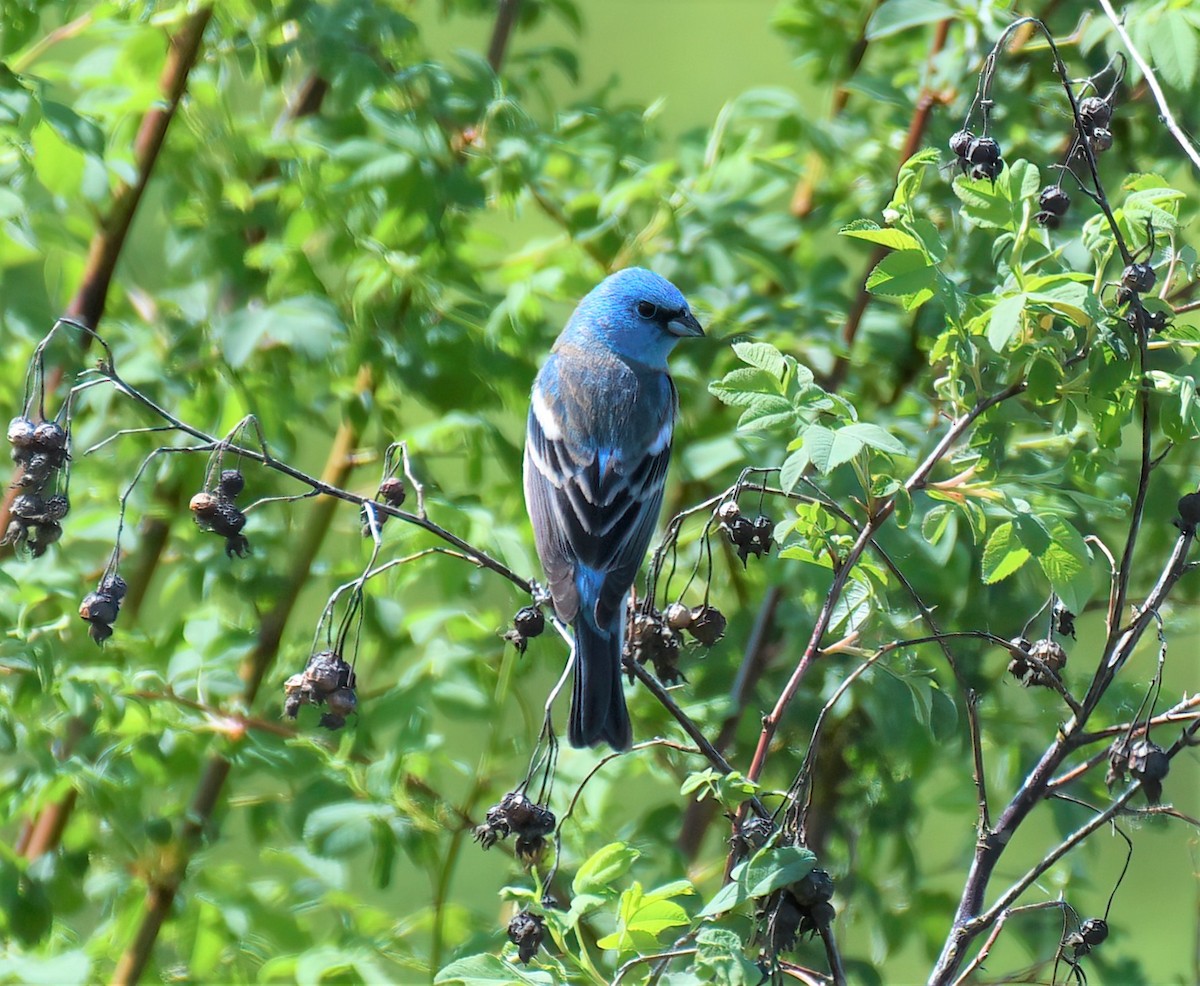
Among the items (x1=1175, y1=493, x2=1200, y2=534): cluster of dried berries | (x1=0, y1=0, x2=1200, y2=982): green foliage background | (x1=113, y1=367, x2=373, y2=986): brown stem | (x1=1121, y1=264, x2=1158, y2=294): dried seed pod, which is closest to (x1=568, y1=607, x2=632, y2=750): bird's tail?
(x1=0, y1=0, x2=1200, y2=982): green foliage background

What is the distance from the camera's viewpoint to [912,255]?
1.79m

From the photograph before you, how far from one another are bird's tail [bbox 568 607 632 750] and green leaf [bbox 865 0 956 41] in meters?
1.31

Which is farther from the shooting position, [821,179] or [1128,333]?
[821,179]

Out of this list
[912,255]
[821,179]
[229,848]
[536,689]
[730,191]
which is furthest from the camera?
[229,848]

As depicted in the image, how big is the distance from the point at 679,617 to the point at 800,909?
605 mm

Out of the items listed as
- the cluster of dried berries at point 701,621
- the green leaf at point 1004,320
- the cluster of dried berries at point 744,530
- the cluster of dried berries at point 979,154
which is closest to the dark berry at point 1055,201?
the cluster of dried berries at point 979,154

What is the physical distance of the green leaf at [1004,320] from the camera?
5.34 feet

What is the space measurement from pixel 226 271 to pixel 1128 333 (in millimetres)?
1947

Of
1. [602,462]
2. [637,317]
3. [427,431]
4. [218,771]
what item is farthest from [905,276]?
[218,771]

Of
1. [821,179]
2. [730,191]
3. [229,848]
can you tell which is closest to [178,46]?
[730,191]

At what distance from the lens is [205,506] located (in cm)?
194

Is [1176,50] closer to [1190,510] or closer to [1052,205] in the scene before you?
[1052,205]

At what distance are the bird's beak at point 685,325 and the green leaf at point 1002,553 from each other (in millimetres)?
1490

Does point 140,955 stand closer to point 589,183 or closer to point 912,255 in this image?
point 589,183
